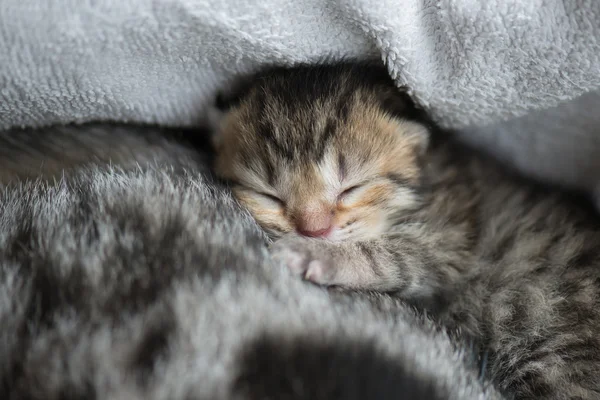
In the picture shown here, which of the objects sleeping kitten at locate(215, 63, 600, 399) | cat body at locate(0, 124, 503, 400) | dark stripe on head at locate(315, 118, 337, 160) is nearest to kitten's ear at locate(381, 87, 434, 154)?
sleeping kitten at locate(215, 63, 600, 399)

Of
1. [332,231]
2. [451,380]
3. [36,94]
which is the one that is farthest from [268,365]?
[36,94]

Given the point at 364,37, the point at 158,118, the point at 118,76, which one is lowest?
the point at 158,118

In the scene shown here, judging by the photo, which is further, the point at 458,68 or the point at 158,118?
the point at 158,118

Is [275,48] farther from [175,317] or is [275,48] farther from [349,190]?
[175,317]

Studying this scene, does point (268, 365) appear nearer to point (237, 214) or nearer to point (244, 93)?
point (237, 214)

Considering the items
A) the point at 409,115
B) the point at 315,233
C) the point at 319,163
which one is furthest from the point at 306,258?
the point at 409,115

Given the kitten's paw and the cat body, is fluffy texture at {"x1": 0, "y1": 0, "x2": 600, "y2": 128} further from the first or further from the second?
the kitten's paw

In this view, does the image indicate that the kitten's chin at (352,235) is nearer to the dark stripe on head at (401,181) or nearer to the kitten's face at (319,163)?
the kitten's face at (319,163)
